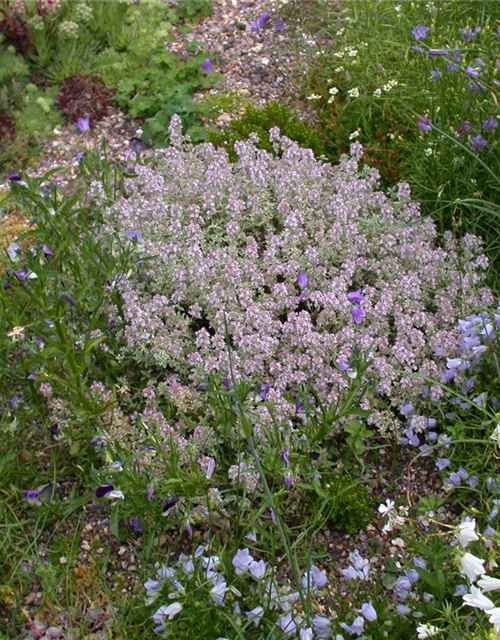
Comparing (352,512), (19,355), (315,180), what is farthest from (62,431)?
(315,180)

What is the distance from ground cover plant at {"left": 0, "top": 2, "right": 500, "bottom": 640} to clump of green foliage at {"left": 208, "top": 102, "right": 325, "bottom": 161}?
1.50 feet

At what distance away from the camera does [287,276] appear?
3598 mm

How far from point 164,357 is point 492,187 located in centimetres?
181

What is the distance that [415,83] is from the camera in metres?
4.61

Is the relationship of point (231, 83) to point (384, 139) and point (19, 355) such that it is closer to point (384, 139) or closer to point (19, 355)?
point (384, 139)

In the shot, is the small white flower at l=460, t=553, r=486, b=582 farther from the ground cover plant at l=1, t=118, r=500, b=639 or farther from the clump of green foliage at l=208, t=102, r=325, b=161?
the clump of green foliage at l=208, t=102, r=325, b=161

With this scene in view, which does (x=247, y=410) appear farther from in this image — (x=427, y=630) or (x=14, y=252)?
(x=14, y=252)

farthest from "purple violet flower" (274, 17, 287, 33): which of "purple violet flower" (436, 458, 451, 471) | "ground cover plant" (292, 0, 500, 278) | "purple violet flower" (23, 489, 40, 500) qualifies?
"purple violet flower" (23, 489, 40, 500)

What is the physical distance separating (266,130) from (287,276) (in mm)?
1548

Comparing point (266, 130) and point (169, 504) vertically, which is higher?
point (266, 130)

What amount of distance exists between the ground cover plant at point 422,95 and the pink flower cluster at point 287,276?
0.85ft

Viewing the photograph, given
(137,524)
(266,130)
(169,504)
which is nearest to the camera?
(169,504)

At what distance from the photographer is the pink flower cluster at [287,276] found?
3.33 metres

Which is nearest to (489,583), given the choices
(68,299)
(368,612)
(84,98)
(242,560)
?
(368,612)
